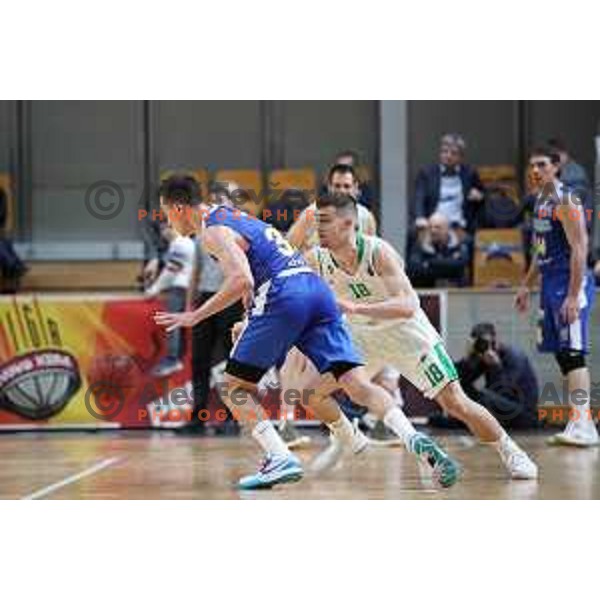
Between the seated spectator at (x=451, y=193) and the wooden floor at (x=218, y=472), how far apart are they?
2718 mm

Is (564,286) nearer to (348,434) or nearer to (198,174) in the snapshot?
(348,434)


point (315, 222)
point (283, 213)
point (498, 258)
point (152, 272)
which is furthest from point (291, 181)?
point (315, 222)

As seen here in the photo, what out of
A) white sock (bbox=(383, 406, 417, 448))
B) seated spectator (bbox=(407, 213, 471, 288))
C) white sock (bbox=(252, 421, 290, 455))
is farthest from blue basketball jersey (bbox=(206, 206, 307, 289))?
seated spectator (bbox=(407, 213, 471, 288))

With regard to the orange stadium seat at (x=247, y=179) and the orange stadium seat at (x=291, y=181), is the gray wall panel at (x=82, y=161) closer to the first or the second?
the orange stadium seat at (x=247, y=179)

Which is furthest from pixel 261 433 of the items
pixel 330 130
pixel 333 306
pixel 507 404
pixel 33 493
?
pixel 330 130

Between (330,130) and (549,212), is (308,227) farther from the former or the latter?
(330,130)

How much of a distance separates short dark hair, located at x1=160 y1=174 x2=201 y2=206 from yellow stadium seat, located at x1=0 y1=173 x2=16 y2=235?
876 centimetres

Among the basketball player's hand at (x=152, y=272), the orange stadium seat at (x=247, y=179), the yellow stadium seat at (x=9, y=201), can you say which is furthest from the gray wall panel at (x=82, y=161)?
the basketball player's hand at (x=152, y=272)

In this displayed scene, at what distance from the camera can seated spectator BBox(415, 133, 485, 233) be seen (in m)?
12.0

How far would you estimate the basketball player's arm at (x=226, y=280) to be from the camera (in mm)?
5969

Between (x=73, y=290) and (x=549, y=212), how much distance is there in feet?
21.7

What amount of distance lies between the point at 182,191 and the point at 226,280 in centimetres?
52

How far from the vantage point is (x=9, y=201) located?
15.2 meters
